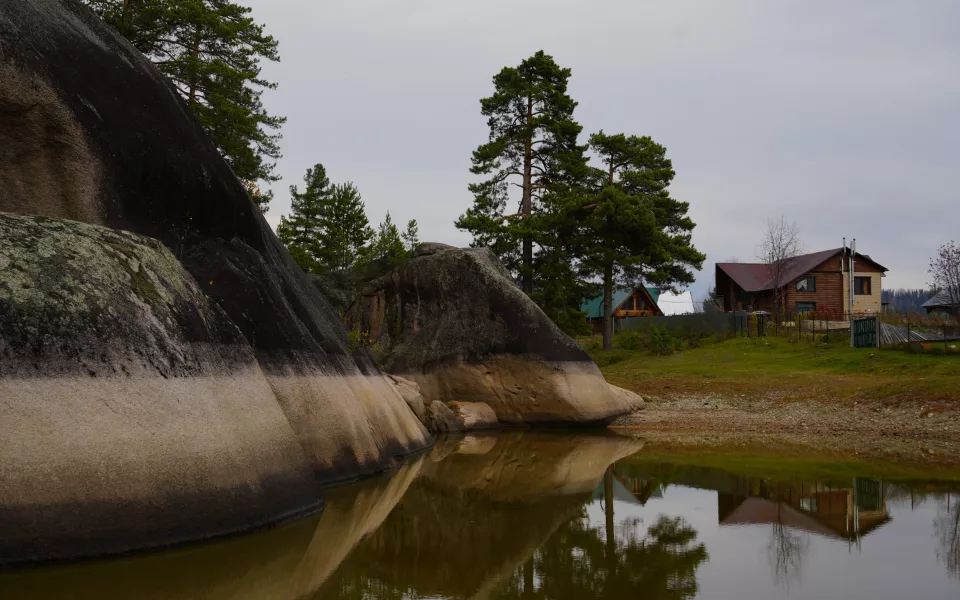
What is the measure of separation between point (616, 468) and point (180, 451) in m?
10.0

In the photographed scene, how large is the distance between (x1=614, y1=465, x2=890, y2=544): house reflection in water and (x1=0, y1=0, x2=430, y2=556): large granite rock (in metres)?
5.39

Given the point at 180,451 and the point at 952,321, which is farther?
the point at 952,321

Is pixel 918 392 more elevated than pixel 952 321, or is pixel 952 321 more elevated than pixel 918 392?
pixel 952 321

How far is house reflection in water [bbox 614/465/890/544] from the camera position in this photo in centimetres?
1093

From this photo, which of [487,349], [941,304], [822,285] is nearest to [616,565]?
[487,349]

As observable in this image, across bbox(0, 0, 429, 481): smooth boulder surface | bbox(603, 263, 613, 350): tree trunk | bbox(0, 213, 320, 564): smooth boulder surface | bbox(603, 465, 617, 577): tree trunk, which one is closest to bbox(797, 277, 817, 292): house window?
bbox(603, 263, 613, 350): tree trunk

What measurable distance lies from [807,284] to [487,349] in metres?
40.1

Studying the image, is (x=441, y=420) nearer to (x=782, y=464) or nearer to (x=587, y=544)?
(x=782, y=464)

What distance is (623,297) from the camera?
6581 cm

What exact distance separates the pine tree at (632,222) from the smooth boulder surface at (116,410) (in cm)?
2869

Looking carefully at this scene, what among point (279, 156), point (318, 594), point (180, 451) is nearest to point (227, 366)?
point (180, 451)

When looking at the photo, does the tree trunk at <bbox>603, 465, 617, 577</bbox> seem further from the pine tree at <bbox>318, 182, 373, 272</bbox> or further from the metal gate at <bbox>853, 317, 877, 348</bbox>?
the pine tree at <bbox>318, 182, 373, 272</bbox>

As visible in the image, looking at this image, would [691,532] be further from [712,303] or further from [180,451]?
[712,303]

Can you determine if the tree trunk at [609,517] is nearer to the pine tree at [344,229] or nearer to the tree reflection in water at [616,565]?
the tree reflection in water at [616,565]
